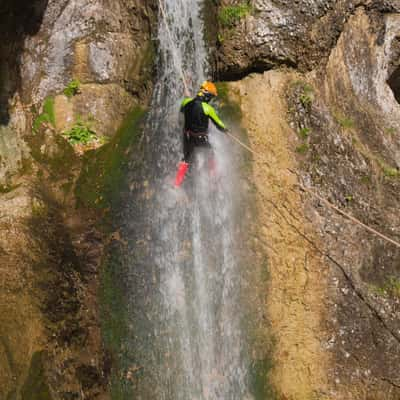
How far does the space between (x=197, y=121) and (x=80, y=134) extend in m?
2.49

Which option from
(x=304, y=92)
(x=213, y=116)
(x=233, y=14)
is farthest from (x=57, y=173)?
(x=304, y=92)

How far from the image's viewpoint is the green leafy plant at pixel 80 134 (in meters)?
8.77

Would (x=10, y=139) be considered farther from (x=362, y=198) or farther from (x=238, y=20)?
(x=362, y=198)

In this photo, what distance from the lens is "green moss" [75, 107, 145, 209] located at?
8.36 meters

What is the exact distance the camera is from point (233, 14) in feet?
28.8

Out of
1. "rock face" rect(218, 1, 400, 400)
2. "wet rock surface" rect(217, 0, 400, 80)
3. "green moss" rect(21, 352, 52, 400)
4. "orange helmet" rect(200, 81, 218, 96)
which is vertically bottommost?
"green moss" rect(21, 352, 52, 400)

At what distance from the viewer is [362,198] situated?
27.8 feet

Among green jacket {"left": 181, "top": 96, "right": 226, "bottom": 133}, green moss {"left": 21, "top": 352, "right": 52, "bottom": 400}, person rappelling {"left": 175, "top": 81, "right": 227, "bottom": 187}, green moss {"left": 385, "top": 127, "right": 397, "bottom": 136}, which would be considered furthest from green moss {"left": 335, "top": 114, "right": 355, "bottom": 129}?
green moss {"left": 21, "top": 352, "right": 52, "bottom": 400}

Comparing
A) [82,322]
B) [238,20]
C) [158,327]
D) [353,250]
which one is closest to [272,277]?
[353,250]

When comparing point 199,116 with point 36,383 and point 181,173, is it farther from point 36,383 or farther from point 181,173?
point 36,383

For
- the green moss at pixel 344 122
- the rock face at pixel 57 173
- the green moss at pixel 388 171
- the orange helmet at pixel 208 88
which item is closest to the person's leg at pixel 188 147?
the orange helmet at pixel 208 88

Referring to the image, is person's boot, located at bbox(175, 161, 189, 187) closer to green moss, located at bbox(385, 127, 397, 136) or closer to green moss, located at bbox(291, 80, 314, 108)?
green moss, located at bbox(291, 80, 314, 108)

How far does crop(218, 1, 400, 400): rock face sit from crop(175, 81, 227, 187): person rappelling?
0.83 meters

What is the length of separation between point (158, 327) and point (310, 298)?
8.72 feet
